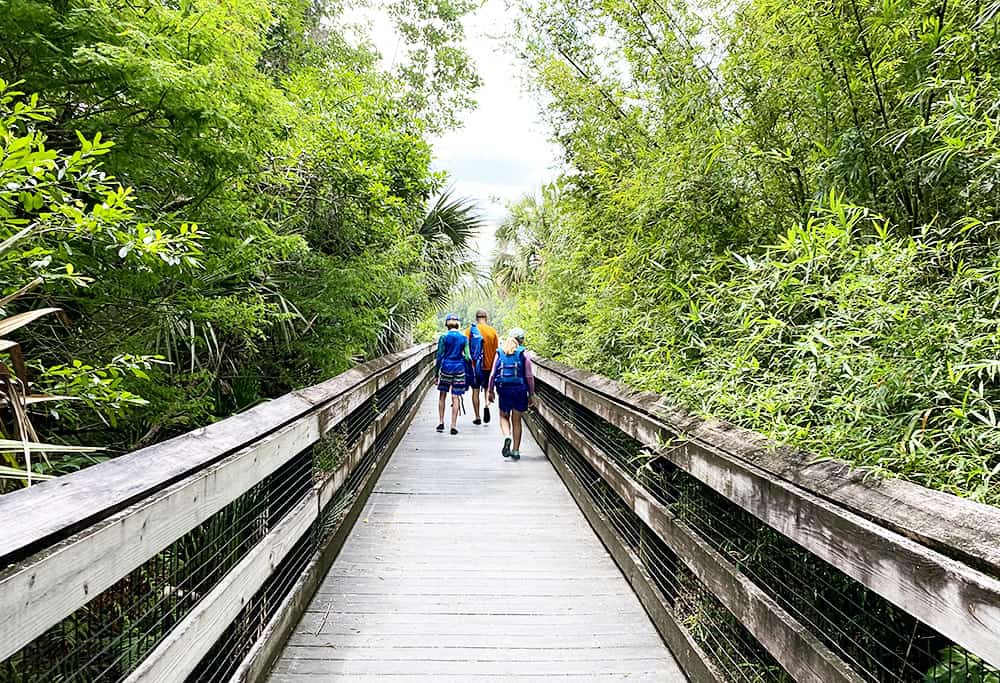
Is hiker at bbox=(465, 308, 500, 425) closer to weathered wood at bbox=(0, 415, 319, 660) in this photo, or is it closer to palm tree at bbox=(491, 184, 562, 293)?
palm tree at bbox=(491, 184, 562, 293)

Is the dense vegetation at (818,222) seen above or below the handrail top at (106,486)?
above

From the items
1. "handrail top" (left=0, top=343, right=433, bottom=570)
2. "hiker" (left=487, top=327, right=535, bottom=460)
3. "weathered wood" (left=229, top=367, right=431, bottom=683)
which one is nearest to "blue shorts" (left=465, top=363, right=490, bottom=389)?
"hiker" (left=487, top=327, right=535, bottom=460)

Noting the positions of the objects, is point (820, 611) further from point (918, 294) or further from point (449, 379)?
point (449, 379)

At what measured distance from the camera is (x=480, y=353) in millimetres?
7238

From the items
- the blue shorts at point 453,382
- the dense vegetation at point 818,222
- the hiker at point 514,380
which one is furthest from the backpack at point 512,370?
the dense vegetation at point 818,222

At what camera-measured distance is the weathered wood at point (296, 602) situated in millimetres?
1903

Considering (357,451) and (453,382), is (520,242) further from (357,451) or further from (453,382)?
(357,451)

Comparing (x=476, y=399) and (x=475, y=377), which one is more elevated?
(x=475, y=377)

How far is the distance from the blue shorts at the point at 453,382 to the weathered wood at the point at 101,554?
16.4 ft

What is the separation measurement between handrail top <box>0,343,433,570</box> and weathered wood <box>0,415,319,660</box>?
22 millimetres

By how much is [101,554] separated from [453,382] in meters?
5.80

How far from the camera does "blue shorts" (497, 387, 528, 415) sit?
17.9ft

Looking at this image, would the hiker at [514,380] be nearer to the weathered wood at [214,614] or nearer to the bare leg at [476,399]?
the bare leg at [476,399]

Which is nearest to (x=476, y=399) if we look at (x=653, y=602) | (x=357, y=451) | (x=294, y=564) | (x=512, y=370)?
(x=512, y=370)
